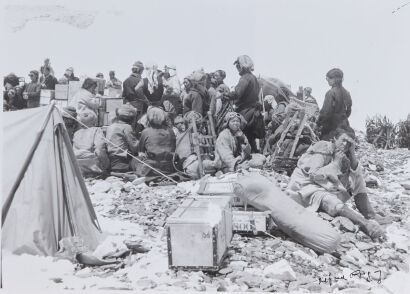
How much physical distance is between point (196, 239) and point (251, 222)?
31.0 inches

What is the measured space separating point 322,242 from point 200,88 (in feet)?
9.93

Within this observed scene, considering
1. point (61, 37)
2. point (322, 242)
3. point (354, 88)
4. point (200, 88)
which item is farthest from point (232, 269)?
point (200, 88)

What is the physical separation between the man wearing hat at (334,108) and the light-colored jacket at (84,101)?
2553mm

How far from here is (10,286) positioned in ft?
13.8

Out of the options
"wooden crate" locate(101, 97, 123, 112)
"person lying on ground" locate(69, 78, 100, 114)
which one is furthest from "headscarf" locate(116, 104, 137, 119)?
"person lying on ground" locate(69, 78, 100, 114)

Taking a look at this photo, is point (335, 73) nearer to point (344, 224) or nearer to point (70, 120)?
point (344, 224)

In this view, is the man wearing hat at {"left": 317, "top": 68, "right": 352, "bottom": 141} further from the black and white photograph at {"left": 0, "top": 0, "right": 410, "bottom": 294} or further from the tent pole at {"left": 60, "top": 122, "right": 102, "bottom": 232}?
the tent pole at {"left": 60, "top": 122, "right": 102, "bottom": 232}

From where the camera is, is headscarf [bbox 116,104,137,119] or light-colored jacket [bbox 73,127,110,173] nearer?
light-colored jacket [bbox 73,127,110,173]

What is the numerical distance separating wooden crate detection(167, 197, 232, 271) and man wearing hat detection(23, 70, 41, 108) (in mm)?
2038

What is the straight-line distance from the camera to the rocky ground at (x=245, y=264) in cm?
384

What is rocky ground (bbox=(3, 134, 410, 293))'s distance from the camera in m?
3.84

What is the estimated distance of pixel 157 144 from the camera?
5598mm

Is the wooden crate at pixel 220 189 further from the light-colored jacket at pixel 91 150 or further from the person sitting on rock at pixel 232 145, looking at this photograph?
the light-colored jacket at pixel 91 150
